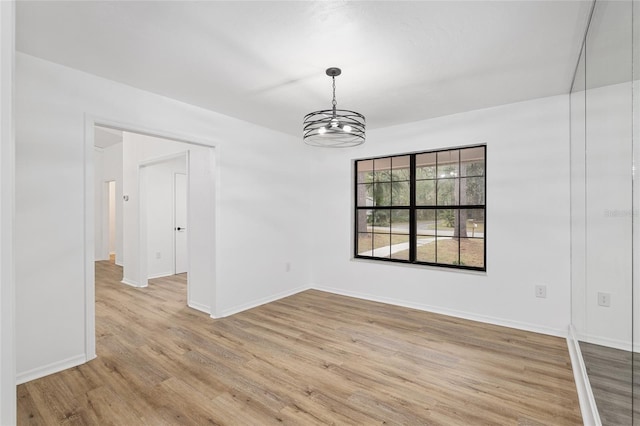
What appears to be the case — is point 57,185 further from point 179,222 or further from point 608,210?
point 179,222

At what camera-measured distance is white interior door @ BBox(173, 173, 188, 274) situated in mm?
6309

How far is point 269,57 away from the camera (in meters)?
2.47

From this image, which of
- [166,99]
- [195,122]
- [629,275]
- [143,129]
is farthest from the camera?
[195,122]

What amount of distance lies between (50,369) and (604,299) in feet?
12.7

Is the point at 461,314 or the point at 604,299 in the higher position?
the point at 604,299

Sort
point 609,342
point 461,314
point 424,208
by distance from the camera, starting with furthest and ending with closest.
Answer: point 424,208, point 461,314, point 609,342

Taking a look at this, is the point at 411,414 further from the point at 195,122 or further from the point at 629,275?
the point at 195,122

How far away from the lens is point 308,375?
2.50m

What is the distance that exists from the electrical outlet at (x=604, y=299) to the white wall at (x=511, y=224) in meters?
1.64

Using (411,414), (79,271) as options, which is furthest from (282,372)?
(79,271)

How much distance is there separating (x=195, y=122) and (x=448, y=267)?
3.48 meters

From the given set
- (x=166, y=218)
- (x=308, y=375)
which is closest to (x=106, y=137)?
(x=166, y=218)

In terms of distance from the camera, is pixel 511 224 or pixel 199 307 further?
pixel 199 307

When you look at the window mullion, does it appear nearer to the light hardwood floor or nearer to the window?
the window
